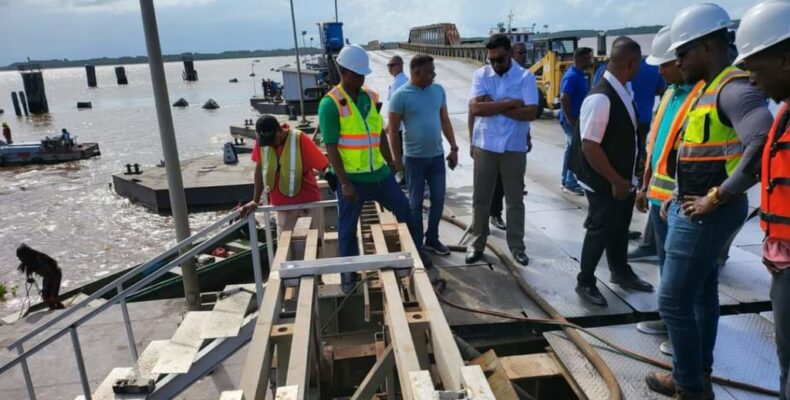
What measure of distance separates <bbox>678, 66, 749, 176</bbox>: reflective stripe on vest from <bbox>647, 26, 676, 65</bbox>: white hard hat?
0.77 m

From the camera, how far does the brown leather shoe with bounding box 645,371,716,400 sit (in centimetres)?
271

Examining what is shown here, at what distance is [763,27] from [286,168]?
3698mm

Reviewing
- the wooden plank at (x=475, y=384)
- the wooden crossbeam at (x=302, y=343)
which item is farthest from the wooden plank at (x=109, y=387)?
the wooden plank at (x=475, y=384)

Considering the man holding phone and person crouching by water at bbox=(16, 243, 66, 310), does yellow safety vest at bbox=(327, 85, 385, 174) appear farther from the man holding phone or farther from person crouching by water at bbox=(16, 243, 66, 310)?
person crouching by water at bbox=(16, 243, 66, 310)

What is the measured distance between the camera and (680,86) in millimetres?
3086

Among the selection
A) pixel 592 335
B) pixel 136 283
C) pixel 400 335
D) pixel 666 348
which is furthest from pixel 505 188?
pixel 136 283

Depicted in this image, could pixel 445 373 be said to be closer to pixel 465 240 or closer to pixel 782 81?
pixel 782 81

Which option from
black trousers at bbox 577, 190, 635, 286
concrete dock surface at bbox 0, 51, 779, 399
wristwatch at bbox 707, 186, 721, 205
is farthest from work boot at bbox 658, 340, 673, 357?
wristwatch at bbox 707, 186, 721, 205

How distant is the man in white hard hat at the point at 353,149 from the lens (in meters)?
3.90

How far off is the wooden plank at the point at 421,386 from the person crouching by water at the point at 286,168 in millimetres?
2850

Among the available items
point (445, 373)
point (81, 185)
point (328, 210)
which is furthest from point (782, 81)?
point (81, 185)

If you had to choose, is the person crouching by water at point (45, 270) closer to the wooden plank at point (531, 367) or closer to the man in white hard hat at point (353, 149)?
the man in white hard hat at point (353, 149)

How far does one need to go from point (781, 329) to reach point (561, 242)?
3180 mm

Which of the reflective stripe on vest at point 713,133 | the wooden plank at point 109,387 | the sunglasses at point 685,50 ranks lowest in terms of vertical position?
the wooden plank at point 109,387
